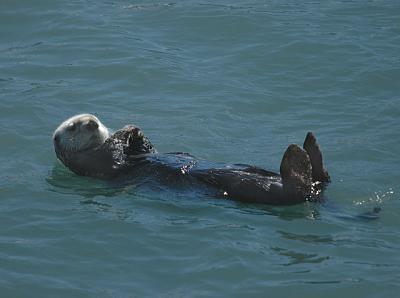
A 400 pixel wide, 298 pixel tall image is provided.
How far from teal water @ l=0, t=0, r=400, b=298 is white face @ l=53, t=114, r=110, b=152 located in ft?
1.01

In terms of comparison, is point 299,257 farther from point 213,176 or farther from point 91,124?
point 91,124

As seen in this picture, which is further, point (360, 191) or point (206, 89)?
point (206, 89)

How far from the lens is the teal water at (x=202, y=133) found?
19.4ft

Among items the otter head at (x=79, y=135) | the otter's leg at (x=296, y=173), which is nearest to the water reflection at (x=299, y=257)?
the otter's leg at (x=296, y=173)

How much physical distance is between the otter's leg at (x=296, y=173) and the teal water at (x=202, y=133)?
189 mm

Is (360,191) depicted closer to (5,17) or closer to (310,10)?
(310,10)

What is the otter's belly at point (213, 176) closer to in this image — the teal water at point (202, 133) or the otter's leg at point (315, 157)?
the teal water at point (202, 133)

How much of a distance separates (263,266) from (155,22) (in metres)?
6.53

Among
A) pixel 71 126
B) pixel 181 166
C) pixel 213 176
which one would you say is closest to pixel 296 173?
pixel 213 176

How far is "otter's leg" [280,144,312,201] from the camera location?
6.48 m

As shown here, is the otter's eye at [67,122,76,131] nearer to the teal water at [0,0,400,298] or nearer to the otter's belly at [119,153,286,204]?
the teal water at [0,0,400,298]

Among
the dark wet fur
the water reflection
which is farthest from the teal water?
the dark wet fur

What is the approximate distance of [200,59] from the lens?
10.7 m

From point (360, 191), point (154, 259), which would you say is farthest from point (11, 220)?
point (360, 191)
